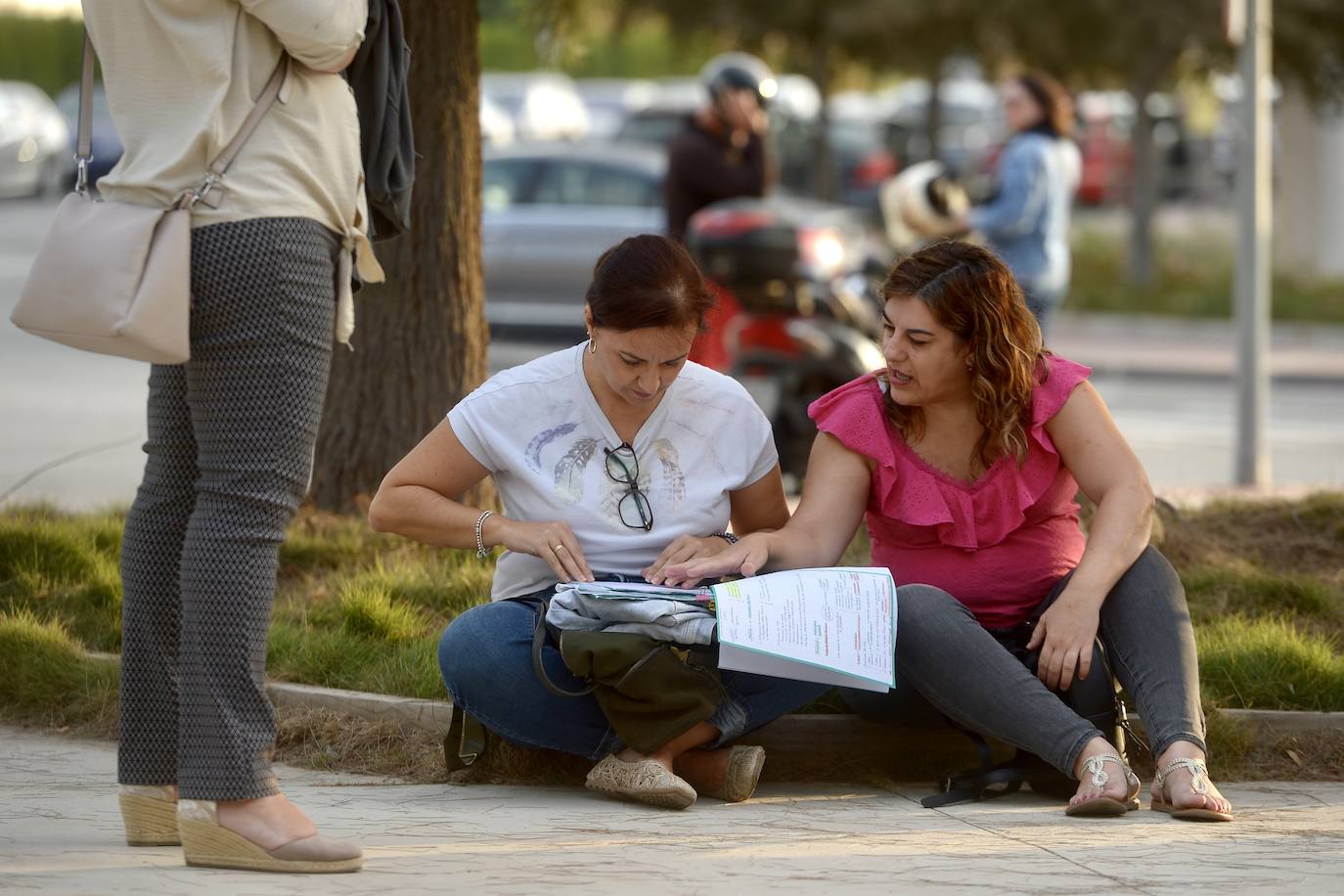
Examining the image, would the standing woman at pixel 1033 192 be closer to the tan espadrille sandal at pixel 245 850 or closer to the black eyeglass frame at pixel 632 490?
the black eyeglass frame at pixel 632 490

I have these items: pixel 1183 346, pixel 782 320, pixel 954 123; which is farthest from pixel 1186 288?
pixel 954 123

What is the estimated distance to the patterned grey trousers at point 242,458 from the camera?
11.0 ft

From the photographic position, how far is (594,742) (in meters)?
4.18

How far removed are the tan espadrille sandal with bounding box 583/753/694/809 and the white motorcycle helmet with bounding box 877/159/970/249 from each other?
522cm

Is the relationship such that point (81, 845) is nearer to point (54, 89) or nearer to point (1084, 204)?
point (1084, 204)

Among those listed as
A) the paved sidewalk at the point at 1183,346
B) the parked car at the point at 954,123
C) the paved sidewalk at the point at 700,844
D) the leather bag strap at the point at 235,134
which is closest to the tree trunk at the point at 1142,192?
the paved sidewalk at the point at 1183,346

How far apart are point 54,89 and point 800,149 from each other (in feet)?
51.7

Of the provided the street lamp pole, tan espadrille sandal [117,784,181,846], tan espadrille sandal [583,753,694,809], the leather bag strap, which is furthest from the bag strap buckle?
the street lamp pole

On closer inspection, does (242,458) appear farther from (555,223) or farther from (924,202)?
(555,223)

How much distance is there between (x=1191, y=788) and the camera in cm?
396

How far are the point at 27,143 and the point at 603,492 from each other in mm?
23997

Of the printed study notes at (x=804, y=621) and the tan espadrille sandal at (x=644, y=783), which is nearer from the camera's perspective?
the printed study notes at (x=804, y=621)

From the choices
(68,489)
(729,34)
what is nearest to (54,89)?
(729,34)

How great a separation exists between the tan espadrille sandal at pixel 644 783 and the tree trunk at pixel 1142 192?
48.0ft
